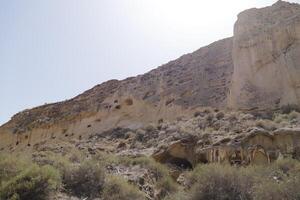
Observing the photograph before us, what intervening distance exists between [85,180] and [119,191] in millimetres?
1095

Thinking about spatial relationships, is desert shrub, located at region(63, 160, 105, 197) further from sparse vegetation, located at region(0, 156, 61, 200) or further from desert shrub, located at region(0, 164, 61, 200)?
desert shrub, located at region(0, 164, 61, 200)

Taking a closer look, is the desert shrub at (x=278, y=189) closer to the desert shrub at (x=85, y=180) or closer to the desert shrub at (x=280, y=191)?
the desert shrub at (x=280, y=191)

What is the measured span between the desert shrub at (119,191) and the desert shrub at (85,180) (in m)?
0.31

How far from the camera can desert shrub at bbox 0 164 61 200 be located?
757 cm

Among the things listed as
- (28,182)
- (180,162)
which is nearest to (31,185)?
(28,182)

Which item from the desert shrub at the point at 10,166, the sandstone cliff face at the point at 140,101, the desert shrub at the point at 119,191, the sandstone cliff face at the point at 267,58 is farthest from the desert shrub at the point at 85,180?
the sandstone cliff face at the point at 140,101

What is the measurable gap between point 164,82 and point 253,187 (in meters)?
22.9

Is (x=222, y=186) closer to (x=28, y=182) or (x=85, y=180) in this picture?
(x=85, y=180)

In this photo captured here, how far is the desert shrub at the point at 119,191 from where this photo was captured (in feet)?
27.2

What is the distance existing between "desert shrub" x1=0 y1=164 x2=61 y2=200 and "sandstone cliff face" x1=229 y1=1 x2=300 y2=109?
14236 millimetres

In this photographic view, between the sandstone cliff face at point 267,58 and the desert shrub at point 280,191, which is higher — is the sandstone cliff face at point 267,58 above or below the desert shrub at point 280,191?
above

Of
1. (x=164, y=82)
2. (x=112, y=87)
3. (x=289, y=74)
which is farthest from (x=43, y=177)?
(x=112, y=87)

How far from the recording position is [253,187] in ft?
25.6

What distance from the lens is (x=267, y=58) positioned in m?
21.8
